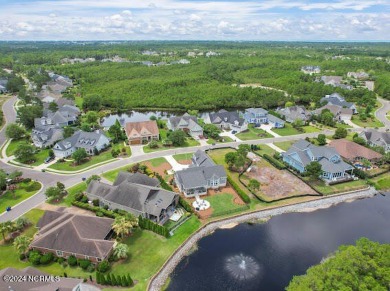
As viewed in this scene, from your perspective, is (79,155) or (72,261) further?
(79,155)

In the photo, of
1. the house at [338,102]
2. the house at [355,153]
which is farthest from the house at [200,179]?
the house at [338,102]

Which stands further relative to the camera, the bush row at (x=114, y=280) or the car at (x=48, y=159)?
the car at (x=48, y=159)

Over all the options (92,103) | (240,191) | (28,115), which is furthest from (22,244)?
(92,103)

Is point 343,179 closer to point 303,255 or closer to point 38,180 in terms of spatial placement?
point 303,255

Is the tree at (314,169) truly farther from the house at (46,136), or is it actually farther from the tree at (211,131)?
the house at (46,136)

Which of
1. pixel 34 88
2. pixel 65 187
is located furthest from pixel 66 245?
pixel 34 88

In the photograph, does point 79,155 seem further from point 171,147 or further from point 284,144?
point 284,144
